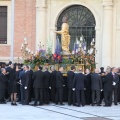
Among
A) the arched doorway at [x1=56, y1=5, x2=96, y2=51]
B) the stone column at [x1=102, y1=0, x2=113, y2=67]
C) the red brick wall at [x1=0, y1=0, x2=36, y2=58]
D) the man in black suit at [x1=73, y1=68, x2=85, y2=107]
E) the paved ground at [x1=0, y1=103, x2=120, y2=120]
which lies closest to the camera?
the paved ground at [x1=0, y1=103, x2=120, y2=120]

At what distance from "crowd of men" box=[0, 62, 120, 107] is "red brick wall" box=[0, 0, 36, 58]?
382 inches

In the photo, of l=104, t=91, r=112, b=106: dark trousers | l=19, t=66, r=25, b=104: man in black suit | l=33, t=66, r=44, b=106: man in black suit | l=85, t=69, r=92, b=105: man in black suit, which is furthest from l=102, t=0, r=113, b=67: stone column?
l=33, t=66, r=44, b=106: man in black suit

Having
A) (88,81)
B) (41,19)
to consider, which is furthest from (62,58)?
(41,19)

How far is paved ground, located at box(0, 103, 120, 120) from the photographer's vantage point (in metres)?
18.2

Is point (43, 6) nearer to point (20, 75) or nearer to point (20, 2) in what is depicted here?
point (20, 2)

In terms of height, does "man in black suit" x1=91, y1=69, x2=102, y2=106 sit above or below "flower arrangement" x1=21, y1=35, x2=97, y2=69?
below

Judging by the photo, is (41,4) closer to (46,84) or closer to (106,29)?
(106,29)

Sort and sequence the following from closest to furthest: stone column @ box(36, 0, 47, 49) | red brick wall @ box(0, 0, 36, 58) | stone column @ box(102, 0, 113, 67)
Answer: stone column @ box(102, 0, 113, 67)
stone column @ box(36, 0, 47, 49)
red brick wall @ box(0, 0, 36, 58)

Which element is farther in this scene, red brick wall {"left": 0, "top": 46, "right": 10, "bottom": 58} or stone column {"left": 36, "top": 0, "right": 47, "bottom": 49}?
red brick wall {"left": 0, "top": 46, "right": 10, "bottom": 58}

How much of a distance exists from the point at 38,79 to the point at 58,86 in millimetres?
963

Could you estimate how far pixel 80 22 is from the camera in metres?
32.6

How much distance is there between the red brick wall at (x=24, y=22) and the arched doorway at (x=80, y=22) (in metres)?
1.64

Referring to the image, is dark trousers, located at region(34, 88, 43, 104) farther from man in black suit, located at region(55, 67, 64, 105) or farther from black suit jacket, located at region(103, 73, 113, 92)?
black suit jacket, located at region(103, 73, 113, 92)

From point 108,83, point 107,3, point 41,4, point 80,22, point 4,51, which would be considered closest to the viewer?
point 108,83
